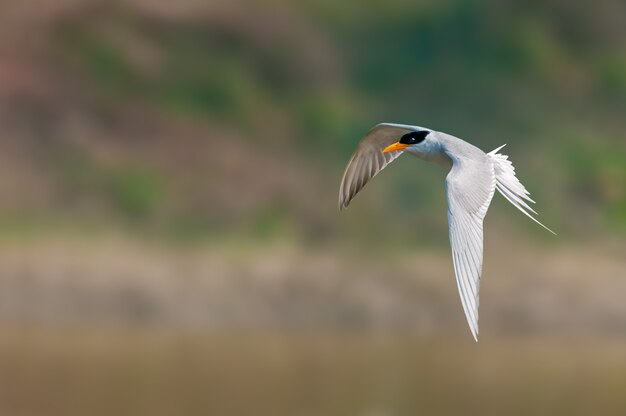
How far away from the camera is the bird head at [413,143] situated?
8406 mm

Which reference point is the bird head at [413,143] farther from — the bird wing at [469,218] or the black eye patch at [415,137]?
the bird wing at [469,218]

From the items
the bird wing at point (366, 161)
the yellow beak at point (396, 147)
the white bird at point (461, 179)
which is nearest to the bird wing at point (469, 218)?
the white bird at point (461, 179)

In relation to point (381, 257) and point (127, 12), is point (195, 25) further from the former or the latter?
point (381, 257)

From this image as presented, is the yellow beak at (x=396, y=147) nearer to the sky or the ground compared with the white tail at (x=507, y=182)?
nearer to the sky

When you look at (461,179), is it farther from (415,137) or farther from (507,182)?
(415,137)

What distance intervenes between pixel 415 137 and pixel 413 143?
0.11 ft

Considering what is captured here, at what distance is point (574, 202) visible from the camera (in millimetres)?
19672

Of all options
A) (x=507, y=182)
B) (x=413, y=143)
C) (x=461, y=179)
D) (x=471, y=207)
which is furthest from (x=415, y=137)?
(x=471, y=207)

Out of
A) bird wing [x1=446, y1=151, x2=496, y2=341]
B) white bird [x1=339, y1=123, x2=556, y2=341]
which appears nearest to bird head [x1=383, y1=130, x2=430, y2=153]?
white bird [x1=339, y1=123, x2=556, y2=341]

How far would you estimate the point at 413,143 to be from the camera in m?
8.45

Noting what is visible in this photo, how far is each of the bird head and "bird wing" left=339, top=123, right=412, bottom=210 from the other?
432 mm

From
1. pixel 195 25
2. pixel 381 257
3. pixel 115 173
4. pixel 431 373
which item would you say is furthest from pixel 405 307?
pixel 195 25

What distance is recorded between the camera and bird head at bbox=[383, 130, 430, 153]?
8406mm

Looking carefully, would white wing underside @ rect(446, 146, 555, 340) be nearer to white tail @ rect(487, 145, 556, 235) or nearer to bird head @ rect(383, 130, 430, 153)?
white tail @ rect(487, 145, 556, 235)
